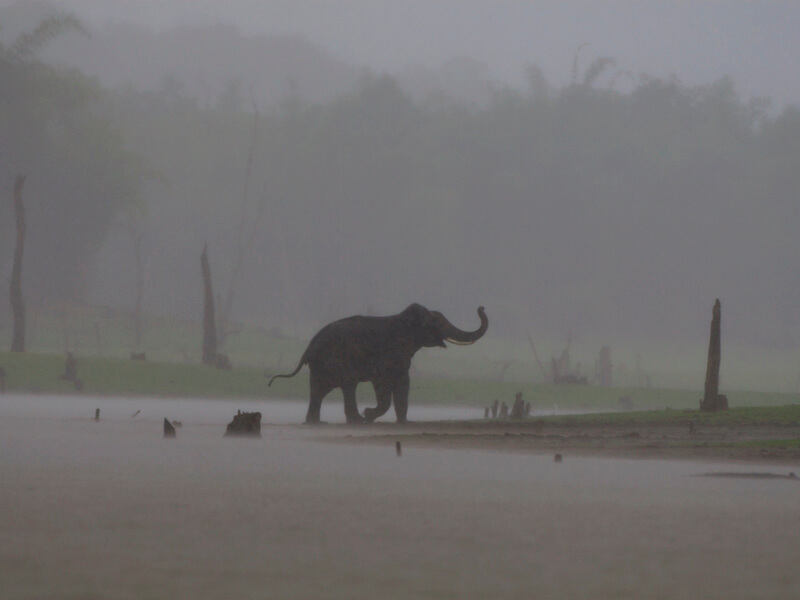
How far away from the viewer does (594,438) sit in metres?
20.6

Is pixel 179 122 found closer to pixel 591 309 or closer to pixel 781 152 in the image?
pixel 591 309

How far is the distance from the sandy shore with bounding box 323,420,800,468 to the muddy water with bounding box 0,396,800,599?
1372mm

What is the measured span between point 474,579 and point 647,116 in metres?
Result: 119

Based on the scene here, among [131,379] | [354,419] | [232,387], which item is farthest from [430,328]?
[232,387]

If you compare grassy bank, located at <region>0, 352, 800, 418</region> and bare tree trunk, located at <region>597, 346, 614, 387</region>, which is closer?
grassy bank, located at <region>0, 352, 800, 418</region>

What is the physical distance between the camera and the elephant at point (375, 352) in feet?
80.9

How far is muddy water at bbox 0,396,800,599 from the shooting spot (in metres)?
7.71

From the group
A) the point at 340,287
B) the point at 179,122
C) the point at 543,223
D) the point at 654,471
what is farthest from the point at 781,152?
the point at 654,471

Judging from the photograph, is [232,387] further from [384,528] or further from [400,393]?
[384,528]

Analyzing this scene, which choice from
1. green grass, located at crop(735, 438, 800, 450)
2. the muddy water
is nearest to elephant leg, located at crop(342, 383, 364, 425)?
green grass, located at crop(735, 438, 800, 450)

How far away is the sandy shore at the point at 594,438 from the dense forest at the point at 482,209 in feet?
246

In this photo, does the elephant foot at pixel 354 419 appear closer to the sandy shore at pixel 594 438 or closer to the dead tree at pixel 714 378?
the sandy shore at pixel 594 438

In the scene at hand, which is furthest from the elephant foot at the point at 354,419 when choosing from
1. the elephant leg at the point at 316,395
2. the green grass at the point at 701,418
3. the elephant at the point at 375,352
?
the green grass at the point at 701,418

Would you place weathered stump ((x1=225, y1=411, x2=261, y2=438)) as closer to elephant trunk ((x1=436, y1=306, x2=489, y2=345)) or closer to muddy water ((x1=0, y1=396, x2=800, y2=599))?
muddy water ((x1=0, y1=396, x2=800, y2=599))
